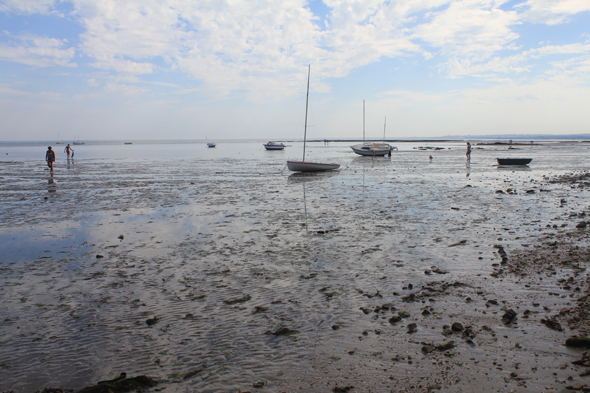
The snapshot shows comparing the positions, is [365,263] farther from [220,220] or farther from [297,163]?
[297,163]

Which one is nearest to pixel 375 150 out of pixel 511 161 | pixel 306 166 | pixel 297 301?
pixel 511 161

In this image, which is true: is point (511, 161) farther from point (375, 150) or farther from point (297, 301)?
point (297, 301)

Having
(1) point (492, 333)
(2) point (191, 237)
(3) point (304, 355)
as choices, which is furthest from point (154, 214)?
(1) point (492, 333)

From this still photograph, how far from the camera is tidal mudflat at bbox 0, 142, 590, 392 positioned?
17.4 feet

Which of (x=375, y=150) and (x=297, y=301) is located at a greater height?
(x=375, y=150)

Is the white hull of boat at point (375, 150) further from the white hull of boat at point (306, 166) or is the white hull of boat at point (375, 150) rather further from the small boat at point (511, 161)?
the white hull of boat at point (306, 166)

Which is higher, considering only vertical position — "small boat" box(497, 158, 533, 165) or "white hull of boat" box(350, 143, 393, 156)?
"white hull of boat" box(350, 143, 393, 156)

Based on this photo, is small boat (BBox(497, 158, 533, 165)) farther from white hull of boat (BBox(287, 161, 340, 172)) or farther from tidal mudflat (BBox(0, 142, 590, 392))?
tidal mudflat (BBox(0, 142, 590, 392))

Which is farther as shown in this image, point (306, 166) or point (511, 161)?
point (511, 161)

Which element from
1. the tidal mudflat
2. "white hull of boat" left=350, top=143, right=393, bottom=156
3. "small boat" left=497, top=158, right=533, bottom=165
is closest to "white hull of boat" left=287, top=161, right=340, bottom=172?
"small boat" left=497, top=158, right=533, bottom=165

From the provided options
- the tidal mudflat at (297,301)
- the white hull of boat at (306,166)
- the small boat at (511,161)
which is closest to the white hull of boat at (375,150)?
the small boat at (511,161)

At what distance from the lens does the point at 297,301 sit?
25.3 ft

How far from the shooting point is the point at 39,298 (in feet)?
26.2

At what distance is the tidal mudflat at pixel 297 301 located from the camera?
209 inches
